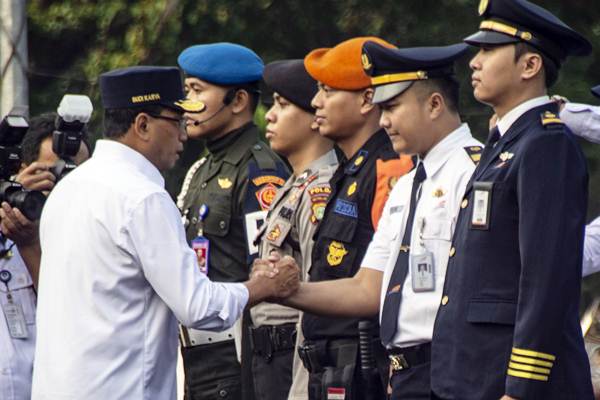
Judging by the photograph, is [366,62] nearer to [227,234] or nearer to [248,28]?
[227,234]

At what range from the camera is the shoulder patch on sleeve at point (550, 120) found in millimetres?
5348

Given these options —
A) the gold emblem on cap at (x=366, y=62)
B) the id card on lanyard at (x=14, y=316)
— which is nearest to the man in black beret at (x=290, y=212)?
the gold emblem on cap at (x=366, y=62)

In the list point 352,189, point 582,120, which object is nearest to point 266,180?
point 352,189

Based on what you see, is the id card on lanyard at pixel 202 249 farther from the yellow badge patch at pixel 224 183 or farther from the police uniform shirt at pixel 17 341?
the police uniform shirt at pixel 17 341

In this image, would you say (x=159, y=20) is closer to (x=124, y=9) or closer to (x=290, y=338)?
(x=124, y=9)

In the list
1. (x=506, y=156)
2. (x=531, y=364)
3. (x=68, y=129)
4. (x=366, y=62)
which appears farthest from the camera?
(x=68, y=129)

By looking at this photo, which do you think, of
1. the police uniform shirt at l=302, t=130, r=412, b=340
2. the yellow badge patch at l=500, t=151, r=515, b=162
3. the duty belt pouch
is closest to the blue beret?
the police uniform shirt at l=302, t=130, r=412, b=340

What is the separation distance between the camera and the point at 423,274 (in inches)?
237

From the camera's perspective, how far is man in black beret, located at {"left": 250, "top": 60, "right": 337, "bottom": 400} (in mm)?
7375

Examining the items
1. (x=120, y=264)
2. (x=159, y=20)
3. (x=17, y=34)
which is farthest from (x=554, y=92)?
(x=120, y=264)

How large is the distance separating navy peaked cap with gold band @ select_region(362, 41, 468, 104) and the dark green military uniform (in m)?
1.50

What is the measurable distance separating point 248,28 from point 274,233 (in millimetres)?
5963

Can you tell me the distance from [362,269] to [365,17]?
6.37 m

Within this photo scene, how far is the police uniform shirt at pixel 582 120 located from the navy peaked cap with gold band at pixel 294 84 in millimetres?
1756
